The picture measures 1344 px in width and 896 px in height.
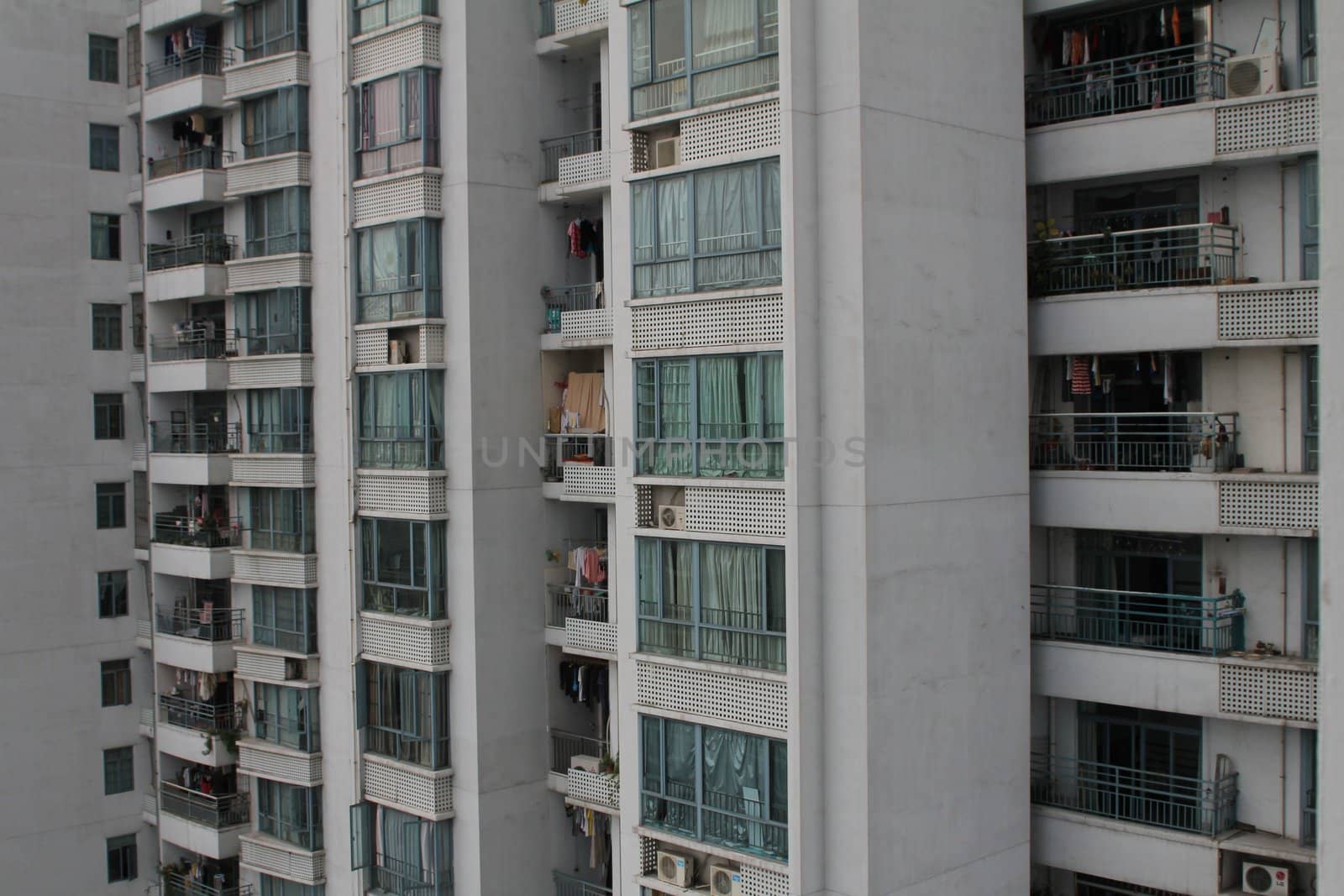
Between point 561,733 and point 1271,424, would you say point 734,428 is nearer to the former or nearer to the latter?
point 1271,424

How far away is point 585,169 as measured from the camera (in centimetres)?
2127

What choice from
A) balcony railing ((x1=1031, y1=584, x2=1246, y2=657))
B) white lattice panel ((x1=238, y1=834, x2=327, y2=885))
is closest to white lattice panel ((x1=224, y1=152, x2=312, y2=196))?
white lattice panel ((x1=238, y1=834, x2=327, y2=885))

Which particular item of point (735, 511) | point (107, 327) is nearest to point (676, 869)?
point (735, 511)

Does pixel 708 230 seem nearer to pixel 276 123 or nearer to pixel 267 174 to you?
pixel 267 174

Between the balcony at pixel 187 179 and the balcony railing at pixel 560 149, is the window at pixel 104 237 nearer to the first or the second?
the balcony at pixel 187 179

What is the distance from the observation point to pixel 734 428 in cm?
1689

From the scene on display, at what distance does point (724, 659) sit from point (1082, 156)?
7760 mm

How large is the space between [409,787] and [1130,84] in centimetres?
1492

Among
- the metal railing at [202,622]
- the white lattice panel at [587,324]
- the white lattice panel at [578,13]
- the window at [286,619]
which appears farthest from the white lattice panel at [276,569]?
the white lattice panel at [578,13]

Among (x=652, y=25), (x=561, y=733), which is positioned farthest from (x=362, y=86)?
(x=561, y=733)

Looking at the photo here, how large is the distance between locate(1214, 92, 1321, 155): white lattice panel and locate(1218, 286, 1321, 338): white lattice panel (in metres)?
1.67

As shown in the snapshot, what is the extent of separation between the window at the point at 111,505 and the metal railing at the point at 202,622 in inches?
83.1

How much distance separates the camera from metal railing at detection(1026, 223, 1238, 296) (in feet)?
54.5

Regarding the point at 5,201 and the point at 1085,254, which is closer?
the point at 1085,254
